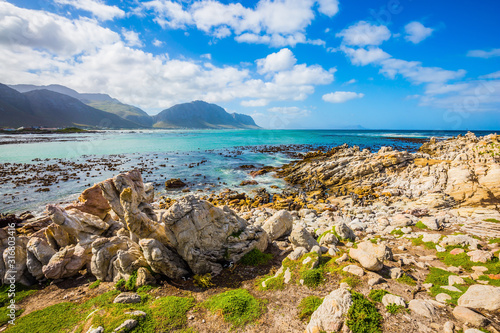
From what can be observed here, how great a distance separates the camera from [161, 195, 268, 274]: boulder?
32.7 feet

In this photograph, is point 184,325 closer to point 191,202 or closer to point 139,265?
point 139,265

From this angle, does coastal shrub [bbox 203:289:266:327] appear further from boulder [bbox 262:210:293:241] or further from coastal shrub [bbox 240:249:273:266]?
boulder [bbox 262:210:293:241]

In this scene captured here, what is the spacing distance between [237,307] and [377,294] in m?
4.74

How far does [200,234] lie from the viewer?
34.0 feet

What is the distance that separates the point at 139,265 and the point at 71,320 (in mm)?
2722

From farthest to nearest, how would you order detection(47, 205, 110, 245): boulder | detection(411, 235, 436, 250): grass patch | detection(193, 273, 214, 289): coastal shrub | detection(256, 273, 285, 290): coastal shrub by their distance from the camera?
detection(47, 205, 110, 245): boulder, detection(411, 235, 436, 250): grass patch, detection(193, 273, 214, 289): coastal shrub, detection(256, 273, 285, 290): coastal shrub

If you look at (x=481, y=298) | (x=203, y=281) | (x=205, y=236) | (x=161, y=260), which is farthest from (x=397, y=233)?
(x=161, y=260)

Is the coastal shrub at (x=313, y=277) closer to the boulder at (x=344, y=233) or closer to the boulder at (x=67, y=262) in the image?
the boulder at (x=344, y=233)

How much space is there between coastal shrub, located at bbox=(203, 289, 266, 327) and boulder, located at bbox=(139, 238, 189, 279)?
7.72ft

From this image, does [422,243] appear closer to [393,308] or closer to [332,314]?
[393,308]

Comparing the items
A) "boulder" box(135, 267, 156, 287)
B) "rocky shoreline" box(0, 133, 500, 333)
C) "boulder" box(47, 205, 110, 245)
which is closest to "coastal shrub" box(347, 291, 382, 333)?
"rocky shoreline" box(0, 133, 500, 333)

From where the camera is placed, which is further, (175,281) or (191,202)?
(191,202)

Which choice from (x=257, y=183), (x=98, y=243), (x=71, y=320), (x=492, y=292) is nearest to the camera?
(x=492, y=292)

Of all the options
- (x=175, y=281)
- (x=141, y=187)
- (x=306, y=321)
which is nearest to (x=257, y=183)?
(x=141, y=187)
